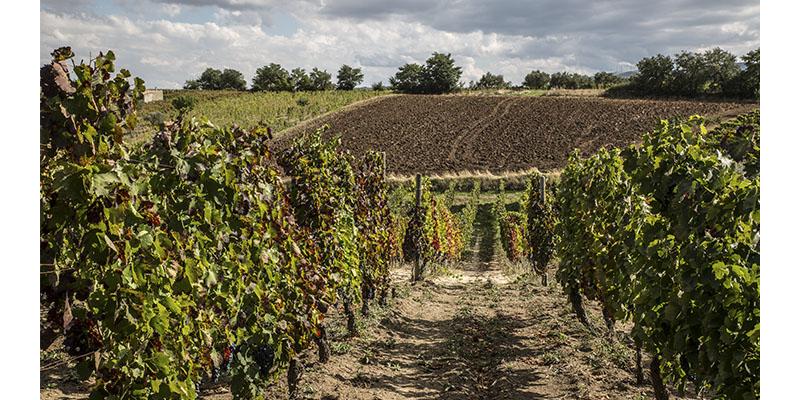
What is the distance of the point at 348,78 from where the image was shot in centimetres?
7656

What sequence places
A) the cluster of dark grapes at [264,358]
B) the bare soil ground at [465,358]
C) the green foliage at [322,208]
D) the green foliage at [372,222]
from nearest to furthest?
1. the cluster of dark grapes at [264,358]
2. the bare soil ground at [465,358]
3. the green foliage at [322,208]
4. the green foliage at [372,222]

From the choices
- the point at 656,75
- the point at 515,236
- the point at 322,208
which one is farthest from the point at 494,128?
the point at 322,208

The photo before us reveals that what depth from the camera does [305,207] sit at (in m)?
7.21

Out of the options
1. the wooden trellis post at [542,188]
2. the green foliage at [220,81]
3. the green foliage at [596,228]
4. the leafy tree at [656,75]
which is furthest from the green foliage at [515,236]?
the green foliage at [220,81]

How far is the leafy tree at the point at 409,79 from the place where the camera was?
68.1 metres

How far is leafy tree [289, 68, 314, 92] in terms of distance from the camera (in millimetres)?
71225

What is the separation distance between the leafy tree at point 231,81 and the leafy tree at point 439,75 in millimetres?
23678

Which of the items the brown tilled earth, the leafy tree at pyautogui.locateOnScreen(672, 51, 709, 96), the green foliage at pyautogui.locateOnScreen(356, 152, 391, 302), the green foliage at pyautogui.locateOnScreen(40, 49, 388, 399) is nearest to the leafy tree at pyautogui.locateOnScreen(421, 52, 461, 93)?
the brown tilled earth

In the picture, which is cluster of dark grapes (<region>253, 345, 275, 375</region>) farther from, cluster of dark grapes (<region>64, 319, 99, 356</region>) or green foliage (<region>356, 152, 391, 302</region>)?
green foliage (<region>356, 152, 391, 302</region>)

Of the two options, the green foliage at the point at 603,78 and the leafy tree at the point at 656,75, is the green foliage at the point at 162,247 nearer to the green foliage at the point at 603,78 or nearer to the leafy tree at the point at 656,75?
the leafy tree at the point at 656,75

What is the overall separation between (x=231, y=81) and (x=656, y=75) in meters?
49.5

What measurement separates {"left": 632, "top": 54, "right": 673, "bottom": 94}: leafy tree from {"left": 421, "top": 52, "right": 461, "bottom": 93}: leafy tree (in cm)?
1938

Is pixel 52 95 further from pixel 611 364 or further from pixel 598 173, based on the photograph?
pixel 598 173

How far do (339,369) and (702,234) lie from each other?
15.2ft
